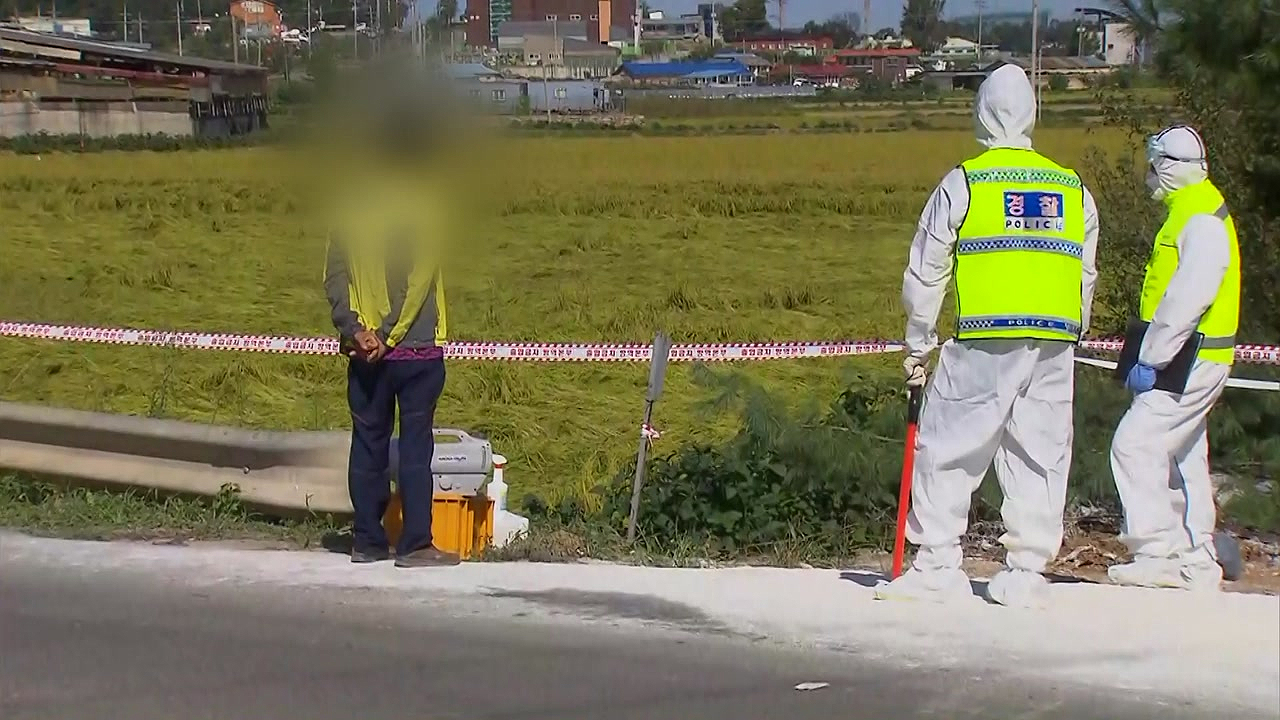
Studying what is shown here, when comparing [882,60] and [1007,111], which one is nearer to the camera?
[1007,111]

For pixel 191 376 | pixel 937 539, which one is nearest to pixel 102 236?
pixel 191 376

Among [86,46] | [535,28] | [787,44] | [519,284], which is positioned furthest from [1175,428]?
[787,44]

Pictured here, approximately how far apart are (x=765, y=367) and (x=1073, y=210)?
747 cm

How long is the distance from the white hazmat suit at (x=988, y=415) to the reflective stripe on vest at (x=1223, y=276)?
47 centimetres

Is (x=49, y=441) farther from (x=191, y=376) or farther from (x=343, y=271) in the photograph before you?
(x=191, y=376)

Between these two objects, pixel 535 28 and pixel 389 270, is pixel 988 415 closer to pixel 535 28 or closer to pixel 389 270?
pixel 389 270

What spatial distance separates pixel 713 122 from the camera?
55.8 m

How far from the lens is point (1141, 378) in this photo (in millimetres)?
6574

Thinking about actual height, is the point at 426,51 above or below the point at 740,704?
above

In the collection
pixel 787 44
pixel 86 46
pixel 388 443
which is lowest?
pixel 388 443

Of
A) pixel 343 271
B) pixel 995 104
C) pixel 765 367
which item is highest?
pixel 995 104

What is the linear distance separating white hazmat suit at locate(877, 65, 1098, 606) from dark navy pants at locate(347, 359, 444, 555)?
2.13m

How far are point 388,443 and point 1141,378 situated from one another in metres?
3.25

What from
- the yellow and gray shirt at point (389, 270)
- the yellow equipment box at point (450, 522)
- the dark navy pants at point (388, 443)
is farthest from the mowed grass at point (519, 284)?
the yellow equipment box at point (450, 522)
